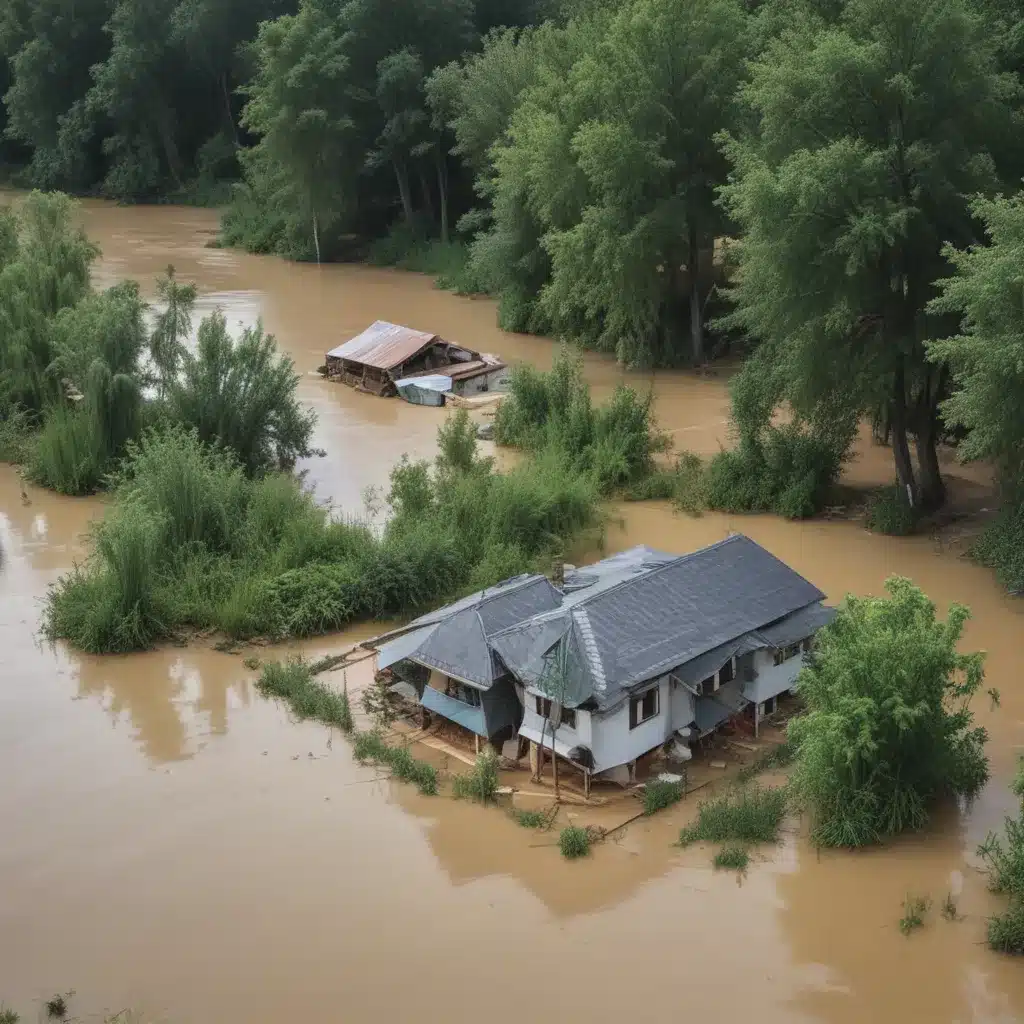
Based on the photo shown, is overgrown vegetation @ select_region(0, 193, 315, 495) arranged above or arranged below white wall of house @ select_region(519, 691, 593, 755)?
above

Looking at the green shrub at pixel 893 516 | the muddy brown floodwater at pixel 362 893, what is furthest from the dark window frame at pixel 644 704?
the green shrub at pixel 893 516

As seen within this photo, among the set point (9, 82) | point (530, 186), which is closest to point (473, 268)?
point (530, 186)

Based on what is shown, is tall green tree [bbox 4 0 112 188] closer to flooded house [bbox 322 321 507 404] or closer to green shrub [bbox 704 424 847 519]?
flooded house [bbox 322 321 507 404]

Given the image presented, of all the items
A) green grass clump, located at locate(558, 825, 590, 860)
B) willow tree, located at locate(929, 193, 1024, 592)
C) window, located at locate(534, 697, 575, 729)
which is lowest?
green grass clump, located at locate(558, 825, 590, 860)

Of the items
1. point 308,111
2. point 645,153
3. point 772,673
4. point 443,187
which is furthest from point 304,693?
point 443,187

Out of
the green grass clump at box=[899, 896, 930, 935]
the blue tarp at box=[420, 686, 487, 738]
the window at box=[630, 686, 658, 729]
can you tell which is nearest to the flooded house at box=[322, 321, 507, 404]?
the blue tarp at box=[420, 686, 487, 738]

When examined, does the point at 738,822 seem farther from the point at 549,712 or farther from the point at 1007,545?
the point at 1007,545

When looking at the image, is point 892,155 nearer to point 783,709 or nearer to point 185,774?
point 783,709
